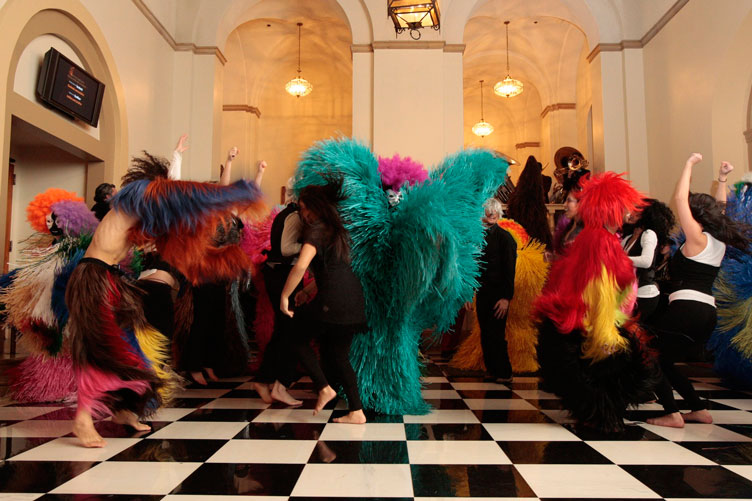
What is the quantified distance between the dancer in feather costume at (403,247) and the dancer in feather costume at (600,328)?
0.53 metres

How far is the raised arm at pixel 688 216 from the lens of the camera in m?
2.63

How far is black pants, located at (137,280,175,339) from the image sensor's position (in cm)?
311

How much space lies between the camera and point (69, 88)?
541cm

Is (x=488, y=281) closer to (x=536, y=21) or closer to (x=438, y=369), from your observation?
(x=438, y=369)

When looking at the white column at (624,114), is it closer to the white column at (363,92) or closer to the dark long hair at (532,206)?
the white column at (363,92)

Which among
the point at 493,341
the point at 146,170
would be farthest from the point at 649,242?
the point at 146,170

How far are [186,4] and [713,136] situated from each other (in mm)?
7418

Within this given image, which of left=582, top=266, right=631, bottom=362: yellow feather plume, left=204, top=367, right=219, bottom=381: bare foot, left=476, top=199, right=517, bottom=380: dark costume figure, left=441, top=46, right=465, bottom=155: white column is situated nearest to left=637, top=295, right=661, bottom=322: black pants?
left=582, top=266, right=631, bottom=362: yellow feather plume

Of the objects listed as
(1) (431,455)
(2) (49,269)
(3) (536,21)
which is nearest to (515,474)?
(1) (431,455)

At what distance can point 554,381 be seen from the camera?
2648 mm

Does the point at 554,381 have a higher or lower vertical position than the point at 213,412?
higher

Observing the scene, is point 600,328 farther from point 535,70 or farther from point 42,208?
point 535,70

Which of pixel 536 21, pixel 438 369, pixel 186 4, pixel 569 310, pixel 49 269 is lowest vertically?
pixel 438 369

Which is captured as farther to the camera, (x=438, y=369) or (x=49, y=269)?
(x=438, y=369)
